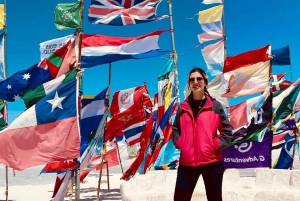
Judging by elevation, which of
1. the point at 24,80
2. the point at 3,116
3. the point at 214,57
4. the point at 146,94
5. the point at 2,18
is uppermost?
the point at 2,18

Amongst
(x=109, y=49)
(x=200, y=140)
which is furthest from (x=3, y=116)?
(x=200, y=140)

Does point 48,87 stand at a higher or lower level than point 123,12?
lower

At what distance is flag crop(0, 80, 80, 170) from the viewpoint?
5984mm

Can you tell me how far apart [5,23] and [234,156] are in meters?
7.06

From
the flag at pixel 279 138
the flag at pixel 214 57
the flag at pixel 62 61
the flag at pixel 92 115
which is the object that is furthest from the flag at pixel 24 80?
the flag at pixel 214 57

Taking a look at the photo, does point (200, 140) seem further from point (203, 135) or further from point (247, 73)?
point (247, 73)

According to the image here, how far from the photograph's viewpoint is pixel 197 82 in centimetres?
350

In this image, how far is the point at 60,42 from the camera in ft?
36.2

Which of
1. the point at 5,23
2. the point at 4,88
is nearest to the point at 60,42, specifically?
the point at 5,23

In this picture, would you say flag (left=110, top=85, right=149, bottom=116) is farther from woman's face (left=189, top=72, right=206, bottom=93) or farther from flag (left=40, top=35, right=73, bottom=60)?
woman's face (left=189, top=72, right=206, bottom=93)

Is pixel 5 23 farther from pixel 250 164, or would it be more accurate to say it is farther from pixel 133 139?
pixel 250 164

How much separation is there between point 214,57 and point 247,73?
2.96 m

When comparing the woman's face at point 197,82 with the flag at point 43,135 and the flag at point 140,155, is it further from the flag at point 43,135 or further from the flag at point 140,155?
the flag at point 140,155

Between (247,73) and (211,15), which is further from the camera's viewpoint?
(211,15)
